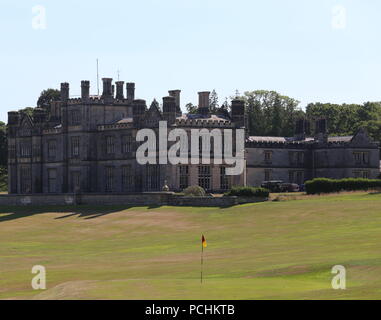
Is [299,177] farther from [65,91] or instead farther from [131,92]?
[65,91]

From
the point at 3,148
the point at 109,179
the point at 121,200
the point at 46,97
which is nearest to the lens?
the point at 121,200

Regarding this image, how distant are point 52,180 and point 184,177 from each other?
2071 centimetres

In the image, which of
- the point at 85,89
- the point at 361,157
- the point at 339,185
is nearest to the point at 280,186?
the point at 361,157

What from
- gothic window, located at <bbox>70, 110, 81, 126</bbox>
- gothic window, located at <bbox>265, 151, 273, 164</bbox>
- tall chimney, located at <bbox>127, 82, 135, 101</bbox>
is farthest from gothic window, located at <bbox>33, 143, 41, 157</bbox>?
gothic window, located at <bbox>265, 151, 273, 164</bbox>

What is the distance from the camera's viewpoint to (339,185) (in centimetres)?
8931

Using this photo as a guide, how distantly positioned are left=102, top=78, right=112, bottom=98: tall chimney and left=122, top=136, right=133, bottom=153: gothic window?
668 centimetres

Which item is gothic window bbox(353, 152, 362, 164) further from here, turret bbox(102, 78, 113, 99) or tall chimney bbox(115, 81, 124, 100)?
turret bbox(102, 78, 113, 99)

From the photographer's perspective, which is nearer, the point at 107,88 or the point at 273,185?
the point at 273,185

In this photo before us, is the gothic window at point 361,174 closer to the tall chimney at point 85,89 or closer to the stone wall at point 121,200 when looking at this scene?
the stone wall at point 121,200

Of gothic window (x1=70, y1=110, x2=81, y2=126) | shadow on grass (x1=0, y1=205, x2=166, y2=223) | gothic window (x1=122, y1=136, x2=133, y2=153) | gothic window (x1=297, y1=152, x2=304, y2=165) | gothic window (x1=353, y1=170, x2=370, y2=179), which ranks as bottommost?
shadow on grass (x1=0, y1=205, x2=166, y2=223)

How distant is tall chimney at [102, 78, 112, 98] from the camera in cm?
10638

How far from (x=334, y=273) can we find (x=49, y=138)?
75035mm
